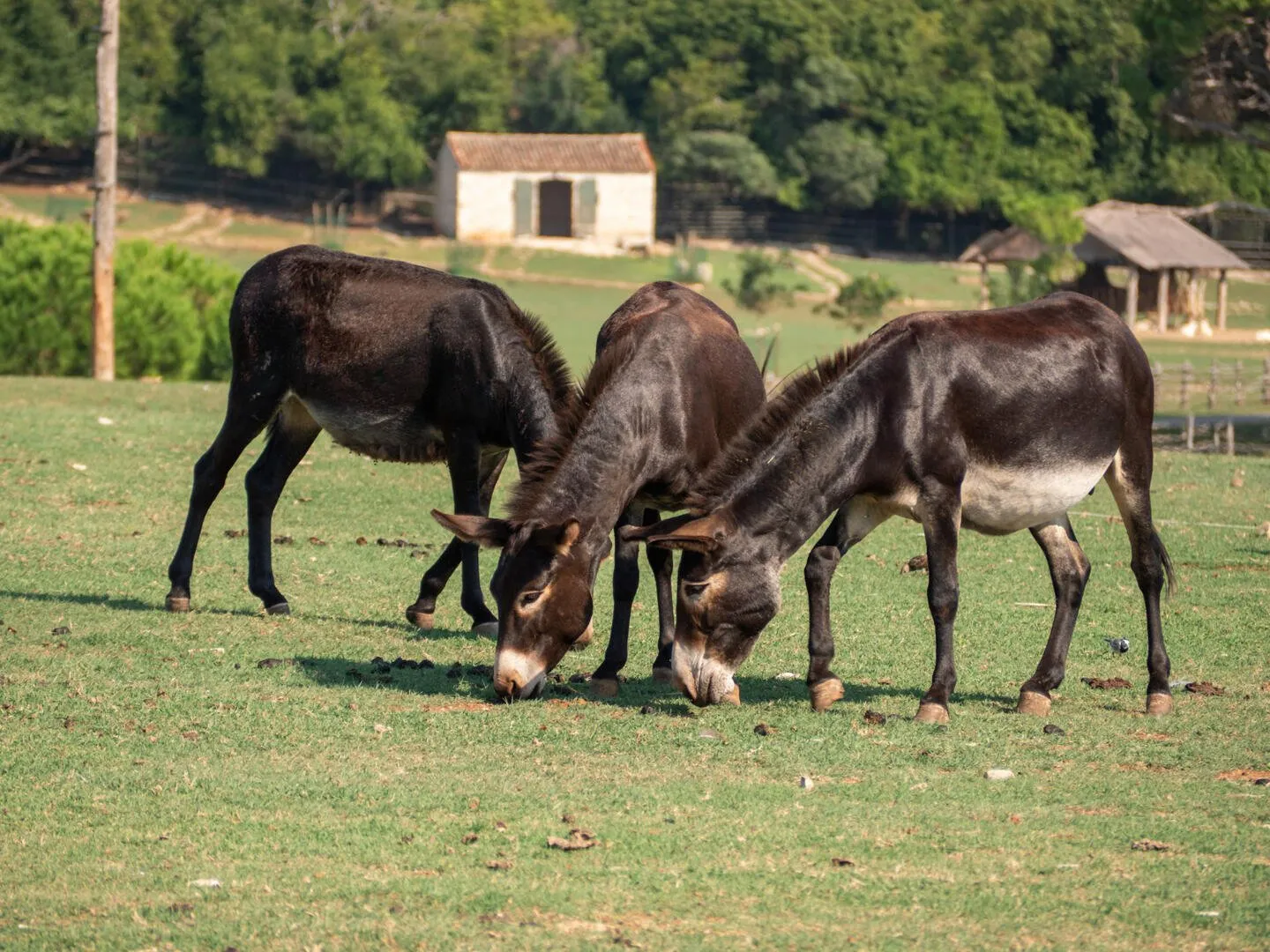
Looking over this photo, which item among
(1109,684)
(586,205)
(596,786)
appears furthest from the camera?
(586,205)

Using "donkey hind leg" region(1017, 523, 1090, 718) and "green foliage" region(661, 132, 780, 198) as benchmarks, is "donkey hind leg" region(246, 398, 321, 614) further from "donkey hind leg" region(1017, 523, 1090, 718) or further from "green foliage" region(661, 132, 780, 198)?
"green foliage" region(661, 132, 780, 198)

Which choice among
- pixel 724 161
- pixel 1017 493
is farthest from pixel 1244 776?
pixel 724 161

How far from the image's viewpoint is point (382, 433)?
10578 millimetres

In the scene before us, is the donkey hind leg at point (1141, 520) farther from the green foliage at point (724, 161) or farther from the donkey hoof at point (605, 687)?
the green foliage at point (724, 161)

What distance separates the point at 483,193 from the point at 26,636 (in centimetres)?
6069

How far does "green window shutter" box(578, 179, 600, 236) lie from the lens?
70.2 m

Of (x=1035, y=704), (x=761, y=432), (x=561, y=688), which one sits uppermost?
(x=761, y=432)

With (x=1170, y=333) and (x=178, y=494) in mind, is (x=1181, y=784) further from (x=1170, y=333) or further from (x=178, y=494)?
(x=1170, y=333)

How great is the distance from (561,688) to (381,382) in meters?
2.46

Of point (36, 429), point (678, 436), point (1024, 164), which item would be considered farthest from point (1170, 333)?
point (678, 436)

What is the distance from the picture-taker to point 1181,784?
723cm

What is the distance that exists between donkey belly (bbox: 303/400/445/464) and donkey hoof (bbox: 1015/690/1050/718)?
149 inches

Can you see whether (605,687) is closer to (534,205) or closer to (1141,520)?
(1141,520)

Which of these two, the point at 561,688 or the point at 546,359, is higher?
the point at 546,359
